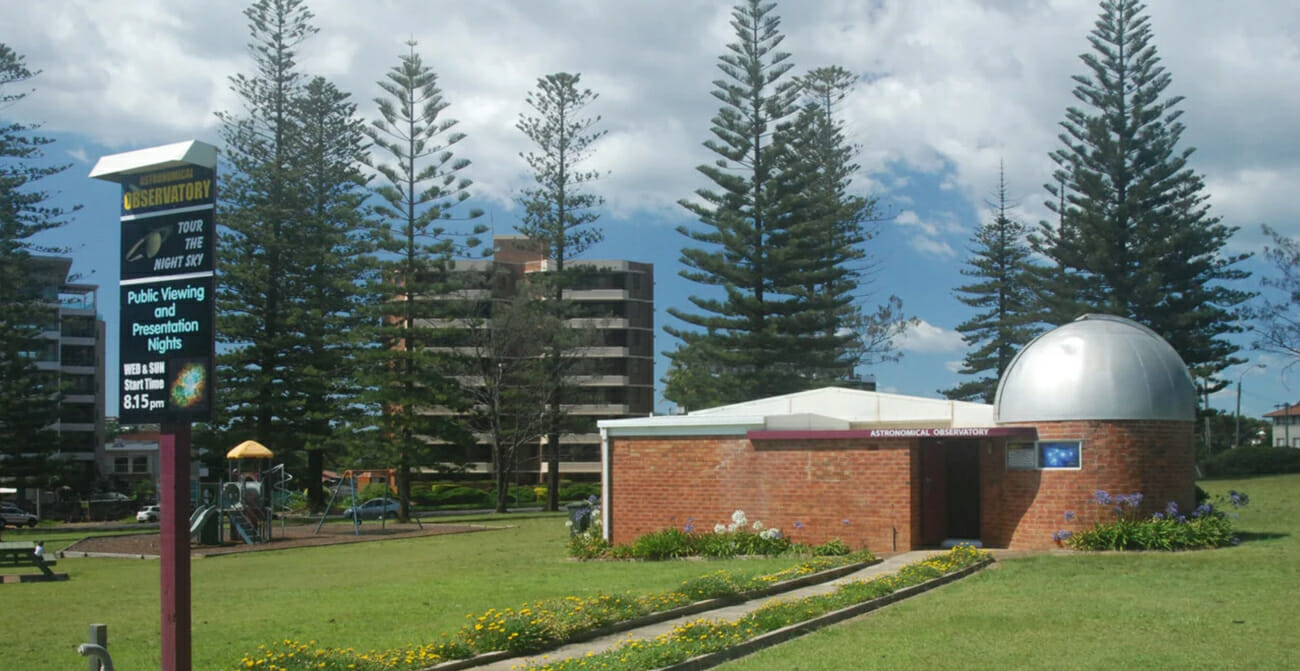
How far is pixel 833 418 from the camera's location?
21672 millimetres

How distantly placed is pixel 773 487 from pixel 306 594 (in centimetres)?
812

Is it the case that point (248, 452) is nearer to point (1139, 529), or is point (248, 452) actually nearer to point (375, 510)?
point (375, 510)

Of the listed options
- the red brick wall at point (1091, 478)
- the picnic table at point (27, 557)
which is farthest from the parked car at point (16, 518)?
the red brick wall at point (1091, 478)

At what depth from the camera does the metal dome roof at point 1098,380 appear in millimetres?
17609

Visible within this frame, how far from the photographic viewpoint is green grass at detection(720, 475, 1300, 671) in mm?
8906

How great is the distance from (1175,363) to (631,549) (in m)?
9.60

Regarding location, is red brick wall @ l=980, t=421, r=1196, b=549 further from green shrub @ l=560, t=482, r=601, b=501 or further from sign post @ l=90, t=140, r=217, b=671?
green shrub @ l=560, t=482, r=601, b=501

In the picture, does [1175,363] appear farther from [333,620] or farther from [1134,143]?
[1134,143]

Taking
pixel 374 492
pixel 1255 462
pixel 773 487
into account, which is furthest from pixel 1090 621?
pixel 374 492

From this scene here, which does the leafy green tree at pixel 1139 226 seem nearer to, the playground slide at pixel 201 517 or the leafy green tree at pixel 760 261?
the leafy green tree at pixel 760 261

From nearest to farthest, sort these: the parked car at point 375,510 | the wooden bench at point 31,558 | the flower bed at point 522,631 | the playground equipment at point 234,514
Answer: the flower bed at point 522,631, the wooden bench at point 31,558, the playground equipment at point 234,514, the parked car at point 375,510

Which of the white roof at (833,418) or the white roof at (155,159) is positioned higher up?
the white roof at (155,159)

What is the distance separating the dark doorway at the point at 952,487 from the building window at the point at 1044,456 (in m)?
1.35

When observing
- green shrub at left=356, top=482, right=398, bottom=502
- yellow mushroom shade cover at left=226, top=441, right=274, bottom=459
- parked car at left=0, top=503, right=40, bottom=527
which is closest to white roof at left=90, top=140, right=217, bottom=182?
yellow mushroom shade cover at left=226, top=441, right=274, bottom=459
